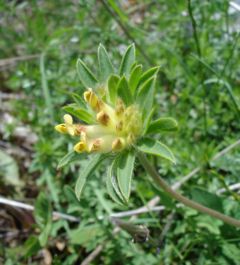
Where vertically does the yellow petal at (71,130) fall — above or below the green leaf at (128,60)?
below

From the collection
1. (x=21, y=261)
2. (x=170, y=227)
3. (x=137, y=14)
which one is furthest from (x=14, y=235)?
(x=137, y=14)

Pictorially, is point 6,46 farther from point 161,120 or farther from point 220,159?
point 161,120

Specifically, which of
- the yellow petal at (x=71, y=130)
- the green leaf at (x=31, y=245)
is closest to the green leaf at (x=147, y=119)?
the yellow petal at (x=71, y=130)

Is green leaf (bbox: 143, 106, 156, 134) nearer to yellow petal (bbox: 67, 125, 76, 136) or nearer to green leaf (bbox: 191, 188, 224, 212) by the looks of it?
yellow petal (bbox: 67, 125, 76, 136)

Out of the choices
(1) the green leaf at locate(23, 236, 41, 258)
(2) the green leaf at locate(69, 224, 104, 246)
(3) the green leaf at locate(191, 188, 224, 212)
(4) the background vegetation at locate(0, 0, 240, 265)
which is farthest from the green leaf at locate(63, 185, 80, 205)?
(3) the green leaf at locate(191, 188, 224, 212)

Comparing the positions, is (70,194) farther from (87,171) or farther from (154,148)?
(154,148)

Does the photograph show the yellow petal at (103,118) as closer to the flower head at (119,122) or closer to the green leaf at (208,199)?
the flower head at (119,122)
